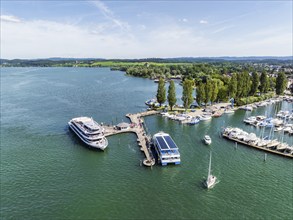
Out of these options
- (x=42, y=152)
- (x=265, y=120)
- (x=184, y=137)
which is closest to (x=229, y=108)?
(x=265, y=120)

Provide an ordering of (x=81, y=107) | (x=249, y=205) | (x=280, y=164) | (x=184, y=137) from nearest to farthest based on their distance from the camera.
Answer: (x=249, y=205), (x=280, y=164), (x=184, y=137), (x=81, y=107)

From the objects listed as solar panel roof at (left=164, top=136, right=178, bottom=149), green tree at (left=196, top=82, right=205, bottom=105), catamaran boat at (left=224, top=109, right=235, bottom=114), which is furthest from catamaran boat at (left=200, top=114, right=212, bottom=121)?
solar panel roof at (left=164, top=136, right=178, bottom=149)

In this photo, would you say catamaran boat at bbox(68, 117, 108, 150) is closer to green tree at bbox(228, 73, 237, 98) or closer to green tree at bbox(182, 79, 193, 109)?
green tree at bbox(182, 79, 193, 109)

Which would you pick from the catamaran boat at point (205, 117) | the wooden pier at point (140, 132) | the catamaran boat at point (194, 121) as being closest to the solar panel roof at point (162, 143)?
the wooden pier at point (140, 132)

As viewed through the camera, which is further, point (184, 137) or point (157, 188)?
point (184, 137)

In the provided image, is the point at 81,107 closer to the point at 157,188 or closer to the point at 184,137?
the point at 184,137

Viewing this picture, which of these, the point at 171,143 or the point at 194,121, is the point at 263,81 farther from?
the point at 171,143

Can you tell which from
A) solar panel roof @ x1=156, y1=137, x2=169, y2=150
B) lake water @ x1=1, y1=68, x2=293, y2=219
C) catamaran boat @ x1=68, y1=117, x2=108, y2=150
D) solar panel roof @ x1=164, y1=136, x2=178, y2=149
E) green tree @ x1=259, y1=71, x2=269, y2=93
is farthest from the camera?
green tree @ x1=259, y1=71, x2=269, y2=93

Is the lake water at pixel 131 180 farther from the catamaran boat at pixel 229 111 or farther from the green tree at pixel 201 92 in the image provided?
the green tree at pixel 201 92
